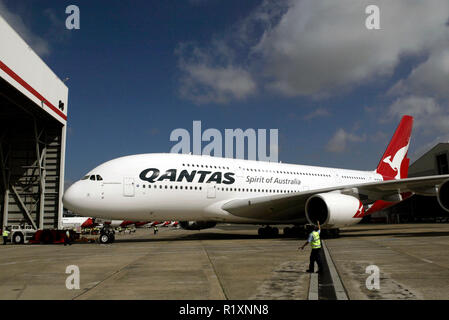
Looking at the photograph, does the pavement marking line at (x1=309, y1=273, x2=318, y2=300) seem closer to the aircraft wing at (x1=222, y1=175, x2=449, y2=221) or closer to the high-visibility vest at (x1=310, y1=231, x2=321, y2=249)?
the high-visibility vest at (x1=310, y1=231, x2=321, y2=249)

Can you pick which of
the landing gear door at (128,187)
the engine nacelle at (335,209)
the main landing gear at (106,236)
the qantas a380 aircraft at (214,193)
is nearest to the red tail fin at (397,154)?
the qantas a380 aircraft at (214,193)

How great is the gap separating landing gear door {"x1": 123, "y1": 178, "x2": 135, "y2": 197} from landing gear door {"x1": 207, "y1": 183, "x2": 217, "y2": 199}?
3.55 meters

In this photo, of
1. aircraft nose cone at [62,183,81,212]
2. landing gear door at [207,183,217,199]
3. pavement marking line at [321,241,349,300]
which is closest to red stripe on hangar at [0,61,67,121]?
aircraft nose cone at [62,183,81,212]

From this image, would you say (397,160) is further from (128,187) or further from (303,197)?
(128,187)

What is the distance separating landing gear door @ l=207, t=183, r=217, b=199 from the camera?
58.6 feet

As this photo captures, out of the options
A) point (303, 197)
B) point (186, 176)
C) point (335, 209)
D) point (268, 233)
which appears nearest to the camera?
point (335, 209)

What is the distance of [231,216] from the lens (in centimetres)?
1870

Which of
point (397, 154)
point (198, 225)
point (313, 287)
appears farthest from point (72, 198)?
point (397, 154)

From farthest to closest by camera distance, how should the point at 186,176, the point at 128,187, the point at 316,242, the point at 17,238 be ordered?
1. the point at 17,238
2. the point at 186,176
3. the point at 128,187
4. the point at 316,242

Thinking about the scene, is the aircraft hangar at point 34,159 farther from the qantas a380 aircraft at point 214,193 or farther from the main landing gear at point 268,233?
the main landing gear at point 268,233

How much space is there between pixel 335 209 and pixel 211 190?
564 centimetres

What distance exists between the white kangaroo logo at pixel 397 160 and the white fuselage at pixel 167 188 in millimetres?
10656

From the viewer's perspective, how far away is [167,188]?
1681cm
